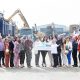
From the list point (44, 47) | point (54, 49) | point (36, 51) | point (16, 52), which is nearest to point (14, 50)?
point (16, 52)

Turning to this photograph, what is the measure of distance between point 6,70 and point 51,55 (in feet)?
9.18

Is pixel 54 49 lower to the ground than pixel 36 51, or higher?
higher

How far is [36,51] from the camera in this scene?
20562 mm

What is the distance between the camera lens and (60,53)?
2033 centimetres

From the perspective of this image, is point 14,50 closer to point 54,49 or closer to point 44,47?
point 44,47

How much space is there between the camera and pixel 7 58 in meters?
20.0

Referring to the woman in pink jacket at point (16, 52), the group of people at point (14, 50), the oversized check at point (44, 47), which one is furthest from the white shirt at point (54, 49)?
the woman in pink jacket at point (16, 52)

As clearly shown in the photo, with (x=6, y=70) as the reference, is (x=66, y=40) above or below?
above

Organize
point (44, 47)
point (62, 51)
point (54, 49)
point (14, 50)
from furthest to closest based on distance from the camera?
point (44, 47) < point (62, 51) < point (54, 49) < point (14, 50)
